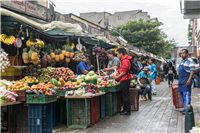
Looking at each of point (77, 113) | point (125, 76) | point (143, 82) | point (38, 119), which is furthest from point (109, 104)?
point (143, 82)

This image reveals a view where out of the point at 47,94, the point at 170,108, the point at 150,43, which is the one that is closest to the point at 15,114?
the point at 47,94

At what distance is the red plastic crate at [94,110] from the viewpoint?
6.12 metres

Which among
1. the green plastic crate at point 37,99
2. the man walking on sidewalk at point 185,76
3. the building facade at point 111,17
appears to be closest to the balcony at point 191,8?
the man walking on sidewalk at point 185,76

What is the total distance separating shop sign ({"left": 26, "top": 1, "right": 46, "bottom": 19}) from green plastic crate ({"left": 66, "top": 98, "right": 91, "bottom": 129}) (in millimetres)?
5324

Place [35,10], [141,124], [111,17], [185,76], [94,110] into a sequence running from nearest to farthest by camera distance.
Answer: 1. [141,124]
2. [94,110]
3. [185,76]
4. [35,10]
5. [111,17]

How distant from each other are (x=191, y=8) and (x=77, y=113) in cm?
525

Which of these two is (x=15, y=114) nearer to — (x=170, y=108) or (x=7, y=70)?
(x=7, y=70)

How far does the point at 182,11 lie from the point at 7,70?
6560 millimetres

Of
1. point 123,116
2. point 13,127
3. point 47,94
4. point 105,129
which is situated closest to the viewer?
point 47,94

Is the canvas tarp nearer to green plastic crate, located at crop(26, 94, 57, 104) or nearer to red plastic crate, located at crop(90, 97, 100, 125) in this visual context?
green plastic crate, located at crop(26, 94, 57, 104)

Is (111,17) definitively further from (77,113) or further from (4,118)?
(4,118)

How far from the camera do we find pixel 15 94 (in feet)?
15.6

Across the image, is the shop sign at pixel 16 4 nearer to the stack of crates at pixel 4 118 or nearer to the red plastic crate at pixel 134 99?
the stack of crates at pixel 4 118

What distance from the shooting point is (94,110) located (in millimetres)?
6340
